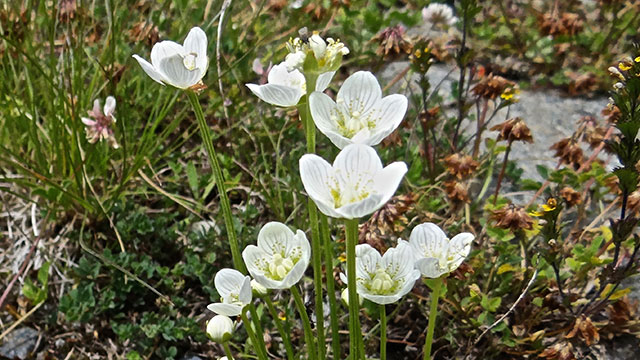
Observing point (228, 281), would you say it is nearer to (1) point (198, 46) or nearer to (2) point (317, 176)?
(2) point (317, 176)

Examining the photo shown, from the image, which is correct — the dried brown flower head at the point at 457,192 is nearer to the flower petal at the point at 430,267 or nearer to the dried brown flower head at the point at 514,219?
the dried brown flower head at the point at 514,219

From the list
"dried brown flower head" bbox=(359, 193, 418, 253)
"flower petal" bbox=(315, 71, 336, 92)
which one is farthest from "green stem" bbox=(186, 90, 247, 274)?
"dried brown flower head" bbox=(359, 193, 418, 253)

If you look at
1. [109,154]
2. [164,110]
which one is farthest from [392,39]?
[109,154]

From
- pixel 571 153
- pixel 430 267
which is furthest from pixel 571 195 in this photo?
pixel 430 267

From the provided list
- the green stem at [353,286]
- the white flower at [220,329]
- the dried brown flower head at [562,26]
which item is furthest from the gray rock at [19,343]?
the dried brown flower head at [562,26]

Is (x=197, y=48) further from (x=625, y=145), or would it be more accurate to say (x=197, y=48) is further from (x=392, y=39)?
(x=392, y=39)

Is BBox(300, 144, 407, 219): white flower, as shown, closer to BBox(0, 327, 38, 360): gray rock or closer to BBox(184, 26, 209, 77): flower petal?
BBox(184, 26, 209, 77): flower petal
